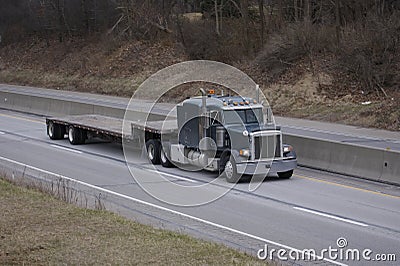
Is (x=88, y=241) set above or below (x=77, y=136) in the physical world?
above

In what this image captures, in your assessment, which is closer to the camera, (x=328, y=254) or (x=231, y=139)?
(x=328, y=254)

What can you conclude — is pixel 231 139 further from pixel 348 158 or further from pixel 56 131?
pixel 56 131

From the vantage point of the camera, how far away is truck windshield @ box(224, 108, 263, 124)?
803 inches

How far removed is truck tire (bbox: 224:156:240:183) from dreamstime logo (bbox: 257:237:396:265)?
21.7 feet

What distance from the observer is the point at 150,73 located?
176 feet

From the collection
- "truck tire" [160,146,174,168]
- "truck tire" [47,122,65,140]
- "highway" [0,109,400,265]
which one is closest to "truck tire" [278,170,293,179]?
"highway" [0,109,400,265]

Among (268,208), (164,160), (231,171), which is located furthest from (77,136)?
(268,208)

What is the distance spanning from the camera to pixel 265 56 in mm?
45562

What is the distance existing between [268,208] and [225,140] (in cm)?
390

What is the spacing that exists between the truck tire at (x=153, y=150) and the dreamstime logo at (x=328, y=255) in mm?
10112

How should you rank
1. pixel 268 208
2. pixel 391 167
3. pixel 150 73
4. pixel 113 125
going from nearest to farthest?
1. pixel 268 208
2. pixel 391 167
3. pixel 113 125
4. pixel 150 73

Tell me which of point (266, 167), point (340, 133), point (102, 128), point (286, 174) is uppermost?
point (102, 128)

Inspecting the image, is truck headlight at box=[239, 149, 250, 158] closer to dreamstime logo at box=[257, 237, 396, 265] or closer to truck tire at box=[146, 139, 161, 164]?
truck tire at box=[146, 139, 161, 164]

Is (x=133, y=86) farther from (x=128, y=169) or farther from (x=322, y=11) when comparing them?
(x=128, y=169)
